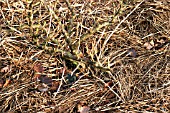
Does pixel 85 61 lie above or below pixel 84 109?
above

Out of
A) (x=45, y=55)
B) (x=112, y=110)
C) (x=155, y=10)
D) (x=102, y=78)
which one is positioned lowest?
(x=112, y=110)

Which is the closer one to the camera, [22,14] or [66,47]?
[66,47]

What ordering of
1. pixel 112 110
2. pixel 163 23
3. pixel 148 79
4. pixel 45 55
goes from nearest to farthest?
pixel 112 110
pixel 148 79
pixel 45 55
pixel 163 23

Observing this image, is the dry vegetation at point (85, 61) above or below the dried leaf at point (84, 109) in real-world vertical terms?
above

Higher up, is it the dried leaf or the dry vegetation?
the dry vegetation

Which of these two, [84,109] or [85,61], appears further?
[85,61]

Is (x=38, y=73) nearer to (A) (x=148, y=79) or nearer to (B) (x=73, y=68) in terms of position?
(B) (x=73, y=68)

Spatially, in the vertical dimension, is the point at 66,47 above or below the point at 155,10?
below

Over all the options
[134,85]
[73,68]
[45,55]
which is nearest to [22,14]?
[45,55]
